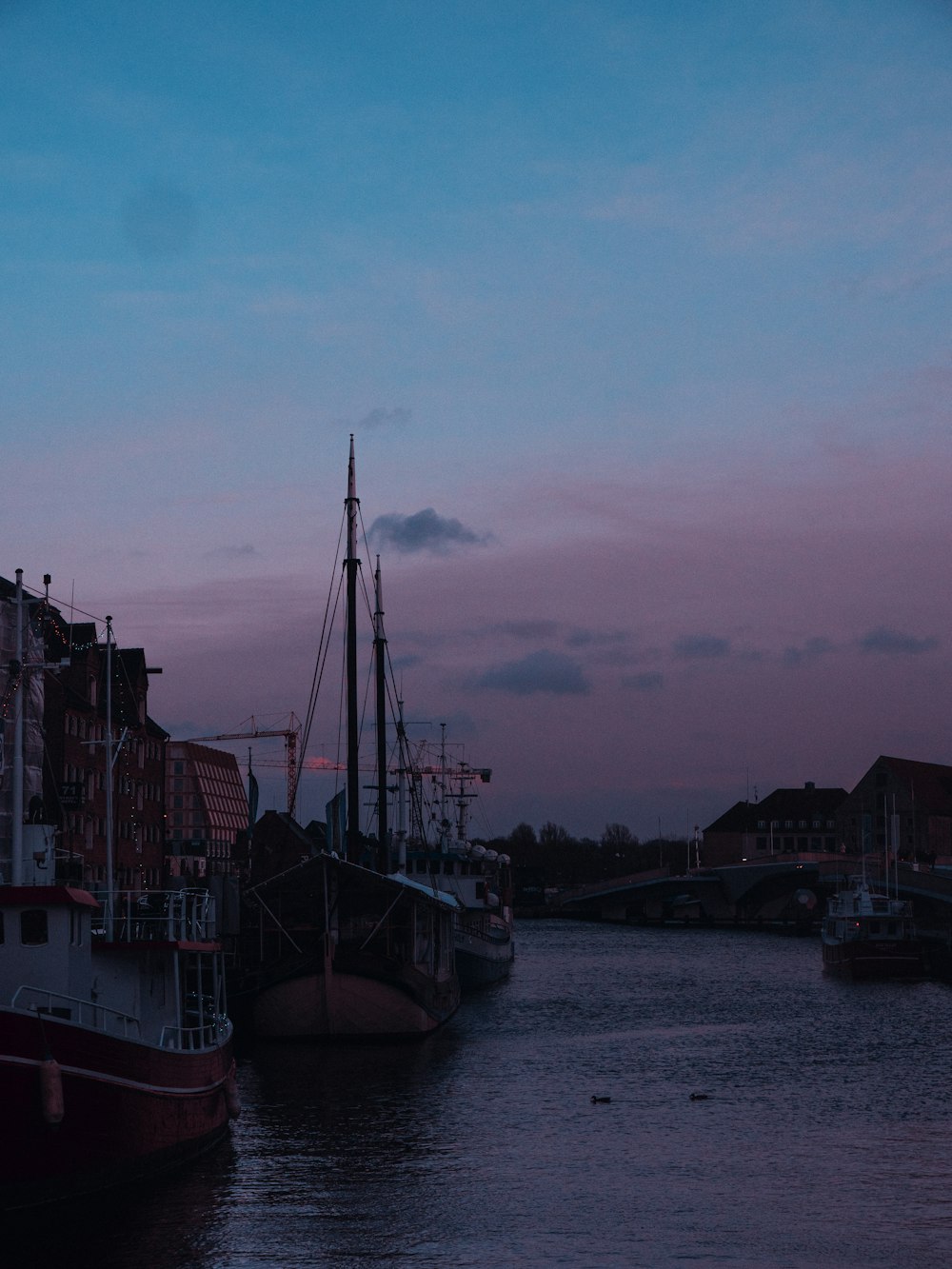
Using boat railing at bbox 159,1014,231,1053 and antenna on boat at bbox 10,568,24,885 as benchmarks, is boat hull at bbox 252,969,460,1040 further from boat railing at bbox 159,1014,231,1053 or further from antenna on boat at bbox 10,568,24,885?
antenna on boat at bbox 10,568,24,885

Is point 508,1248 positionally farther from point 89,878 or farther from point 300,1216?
point 89,878

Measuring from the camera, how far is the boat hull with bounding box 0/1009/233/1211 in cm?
2933

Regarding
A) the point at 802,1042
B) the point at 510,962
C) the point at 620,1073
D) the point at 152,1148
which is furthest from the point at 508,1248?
the point at 510,962

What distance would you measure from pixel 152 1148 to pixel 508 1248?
855 cm

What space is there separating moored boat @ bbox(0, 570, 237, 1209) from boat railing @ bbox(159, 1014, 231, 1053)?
11cm

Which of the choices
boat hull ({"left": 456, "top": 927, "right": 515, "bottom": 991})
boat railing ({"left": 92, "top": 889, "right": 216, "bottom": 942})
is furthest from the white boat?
boat railing ({"left": 92, "top": 889, "right": 216, "bottom": 942})

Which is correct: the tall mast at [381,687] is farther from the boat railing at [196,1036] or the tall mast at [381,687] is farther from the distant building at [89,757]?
the boat railing at [196,1036]

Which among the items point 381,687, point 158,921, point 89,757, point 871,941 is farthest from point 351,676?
point 871,941

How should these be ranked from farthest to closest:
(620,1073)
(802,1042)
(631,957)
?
1. (631,957)
2. (802,1042)
3. (620,1073)

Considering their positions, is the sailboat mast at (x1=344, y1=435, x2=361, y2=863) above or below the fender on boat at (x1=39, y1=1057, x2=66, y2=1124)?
above

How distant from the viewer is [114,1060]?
105 feet

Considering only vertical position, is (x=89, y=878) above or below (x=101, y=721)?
below

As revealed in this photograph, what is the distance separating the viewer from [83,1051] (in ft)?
101

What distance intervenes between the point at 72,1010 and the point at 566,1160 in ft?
43.7
